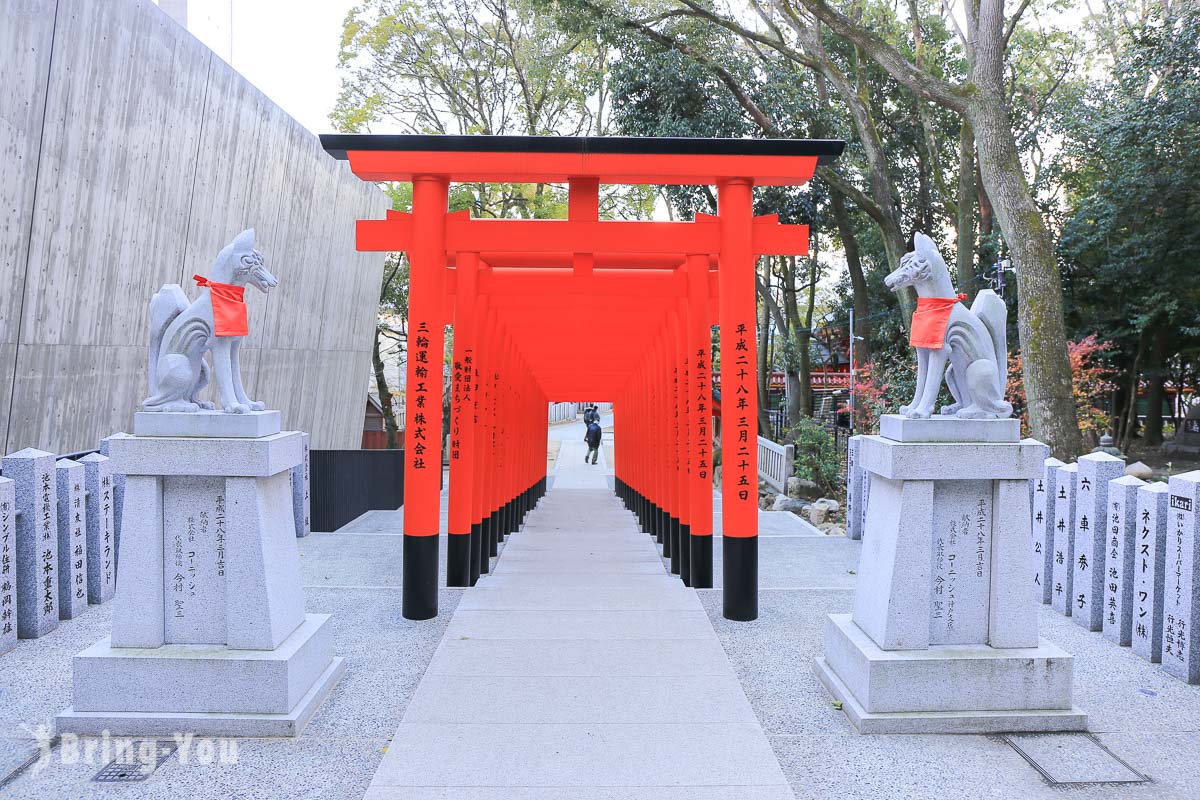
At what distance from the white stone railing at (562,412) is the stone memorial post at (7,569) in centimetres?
3600

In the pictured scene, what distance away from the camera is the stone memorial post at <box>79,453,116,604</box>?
5.89 metres

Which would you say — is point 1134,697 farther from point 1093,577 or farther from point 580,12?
point 580,12

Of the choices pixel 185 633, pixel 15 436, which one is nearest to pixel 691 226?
pixel 185 633

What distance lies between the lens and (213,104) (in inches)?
354

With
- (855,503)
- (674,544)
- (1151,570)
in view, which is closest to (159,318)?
(674,544)

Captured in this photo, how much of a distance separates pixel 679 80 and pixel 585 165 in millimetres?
8901

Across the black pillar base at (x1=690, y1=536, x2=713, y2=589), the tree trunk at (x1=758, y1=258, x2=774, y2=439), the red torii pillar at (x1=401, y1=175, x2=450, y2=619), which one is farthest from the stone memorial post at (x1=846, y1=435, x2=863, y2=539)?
the tree trunk at (x1=758, y1=258, x2=774, y2=439)

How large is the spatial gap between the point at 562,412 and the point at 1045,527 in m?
39.7

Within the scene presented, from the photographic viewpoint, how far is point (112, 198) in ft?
24.2

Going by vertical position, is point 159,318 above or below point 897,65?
below

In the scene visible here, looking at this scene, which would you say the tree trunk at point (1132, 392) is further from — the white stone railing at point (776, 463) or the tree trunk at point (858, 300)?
the white stone railing at point (776, 463)

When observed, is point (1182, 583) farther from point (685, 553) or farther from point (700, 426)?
point (685, 553)

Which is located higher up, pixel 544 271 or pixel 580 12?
pixel 580 12

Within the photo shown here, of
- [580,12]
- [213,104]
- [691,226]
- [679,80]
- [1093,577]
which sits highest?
[580,12]
